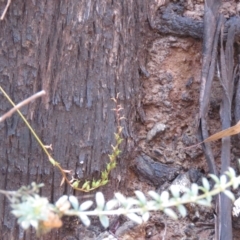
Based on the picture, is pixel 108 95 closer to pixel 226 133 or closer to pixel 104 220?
pixel 226 133

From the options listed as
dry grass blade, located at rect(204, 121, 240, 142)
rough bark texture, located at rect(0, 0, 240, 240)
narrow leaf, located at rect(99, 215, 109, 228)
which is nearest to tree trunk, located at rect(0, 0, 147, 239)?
rough bark texture, located at rect(0, 0, 240, 240)

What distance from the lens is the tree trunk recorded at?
3.76ft

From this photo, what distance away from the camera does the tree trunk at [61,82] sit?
1146 millimetres

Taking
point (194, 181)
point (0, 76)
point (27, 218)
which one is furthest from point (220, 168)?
point (27, 218)

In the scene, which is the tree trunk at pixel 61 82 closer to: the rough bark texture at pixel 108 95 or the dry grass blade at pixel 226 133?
the rough bark texture at pixel 108 95

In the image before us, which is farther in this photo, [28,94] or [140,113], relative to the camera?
[140,113]

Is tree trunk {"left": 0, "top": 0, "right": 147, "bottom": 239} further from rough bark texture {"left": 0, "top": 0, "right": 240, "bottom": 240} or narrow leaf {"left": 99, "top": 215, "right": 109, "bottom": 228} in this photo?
narrow leaf {"left": 99, "top": 215, "right": 109, "bottom": 228}

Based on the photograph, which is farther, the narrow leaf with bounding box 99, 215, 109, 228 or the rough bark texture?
the rough bark texture

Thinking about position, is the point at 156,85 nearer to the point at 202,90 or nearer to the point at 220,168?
the point at 202,90

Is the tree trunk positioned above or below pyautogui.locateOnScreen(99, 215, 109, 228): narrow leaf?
above

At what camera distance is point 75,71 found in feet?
3.85

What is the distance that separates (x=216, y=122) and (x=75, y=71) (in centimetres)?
36

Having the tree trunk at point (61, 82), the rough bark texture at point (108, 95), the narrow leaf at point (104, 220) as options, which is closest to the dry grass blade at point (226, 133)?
the rough bark texture at point (108, 95)

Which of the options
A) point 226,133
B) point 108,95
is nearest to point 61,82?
point 108,95
